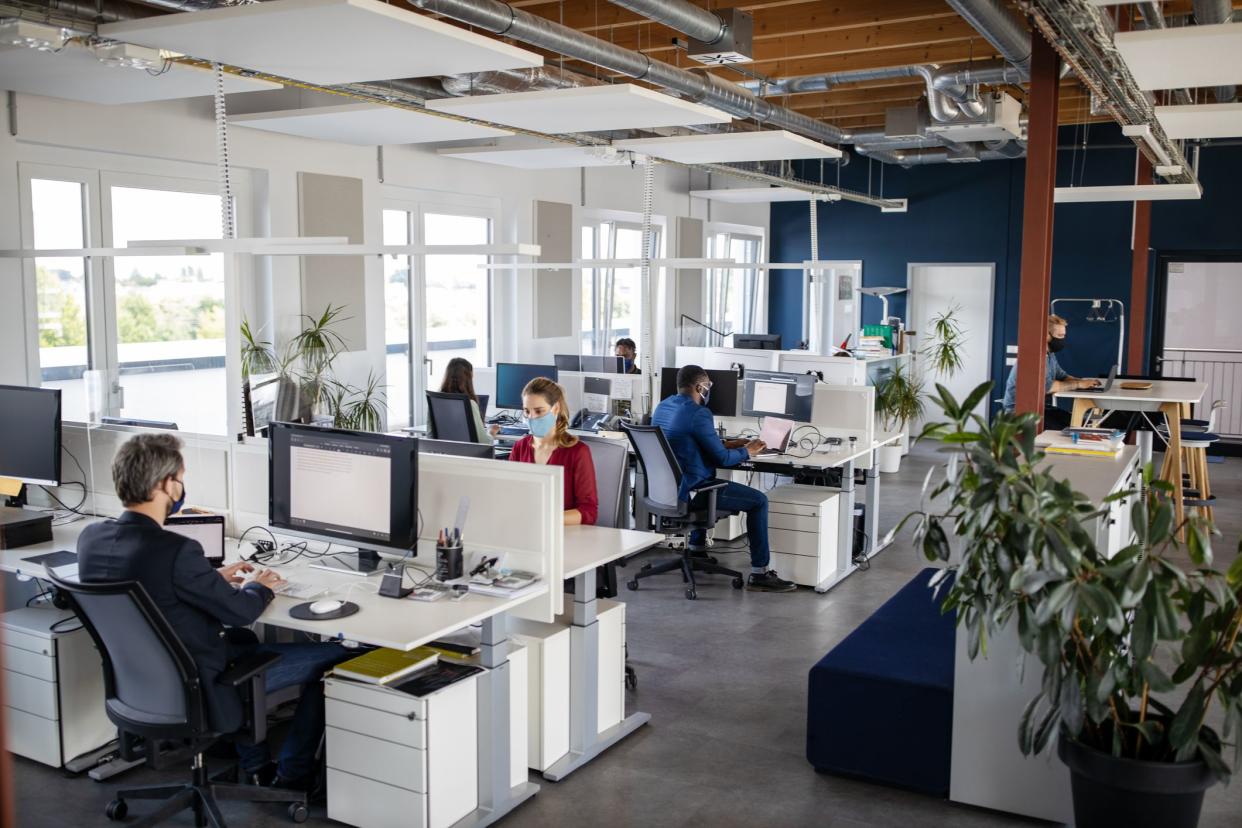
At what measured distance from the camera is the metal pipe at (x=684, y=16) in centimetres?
487

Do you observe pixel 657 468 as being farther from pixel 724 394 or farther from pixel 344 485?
pixel 344 485

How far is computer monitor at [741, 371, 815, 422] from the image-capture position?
23.5ft

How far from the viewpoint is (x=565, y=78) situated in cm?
631

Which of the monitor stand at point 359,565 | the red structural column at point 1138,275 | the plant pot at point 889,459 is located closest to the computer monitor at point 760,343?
the plant pot at point 889,459

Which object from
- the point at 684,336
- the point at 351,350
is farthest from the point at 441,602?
the point at 684,336

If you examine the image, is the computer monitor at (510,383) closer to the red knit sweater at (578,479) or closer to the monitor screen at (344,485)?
the red knit sweater at (578,479)

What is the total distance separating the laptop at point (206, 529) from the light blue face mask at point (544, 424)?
4.16 ft

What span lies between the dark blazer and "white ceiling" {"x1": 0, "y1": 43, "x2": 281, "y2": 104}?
206 cm

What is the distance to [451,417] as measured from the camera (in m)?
6.50

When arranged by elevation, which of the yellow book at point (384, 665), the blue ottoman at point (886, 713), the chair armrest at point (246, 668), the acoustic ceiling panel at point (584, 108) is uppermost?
the acoustic ceiling panel at point (584, 108)

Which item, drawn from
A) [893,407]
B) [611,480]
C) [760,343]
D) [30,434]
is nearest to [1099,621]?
[611,480]

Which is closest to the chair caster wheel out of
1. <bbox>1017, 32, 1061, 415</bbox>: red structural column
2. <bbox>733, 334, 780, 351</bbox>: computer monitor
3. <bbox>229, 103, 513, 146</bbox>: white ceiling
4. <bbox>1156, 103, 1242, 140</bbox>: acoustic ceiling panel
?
<bbox>229, 103, 513, 146</bbox>: white ceiling

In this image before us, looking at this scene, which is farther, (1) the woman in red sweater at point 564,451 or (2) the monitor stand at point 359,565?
(1) the woman in red sweater at point 564,451

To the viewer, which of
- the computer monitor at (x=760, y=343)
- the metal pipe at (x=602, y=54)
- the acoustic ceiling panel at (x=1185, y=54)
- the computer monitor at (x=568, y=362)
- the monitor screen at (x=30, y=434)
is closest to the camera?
the acoustic ceiling panel at (x=1185, y=54)
